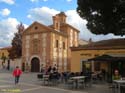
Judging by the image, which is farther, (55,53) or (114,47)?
(55,53)

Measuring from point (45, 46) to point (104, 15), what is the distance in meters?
40.6

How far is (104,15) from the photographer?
19.6 meters

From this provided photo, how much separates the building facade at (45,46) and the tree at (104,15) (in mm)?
36243

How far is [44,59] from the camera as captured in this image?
59281 millimetres

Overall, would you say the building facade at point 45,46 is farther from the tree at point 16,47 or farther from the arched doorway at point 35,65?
the tree at point 16,47

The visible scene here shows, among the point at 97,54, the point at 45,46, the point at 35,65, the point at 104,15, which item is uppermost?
the point at 45,46

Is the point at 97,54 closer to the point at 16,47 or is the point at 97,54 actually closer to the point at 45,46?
the point at 45,46

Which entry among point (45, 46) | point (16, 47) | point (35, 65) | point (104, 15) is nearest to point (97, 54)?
point (104, 15)

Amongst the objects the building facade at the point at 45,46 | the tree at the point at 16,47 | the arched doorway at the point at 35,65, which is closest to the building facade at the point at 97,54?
the building facade at the point at 45,46

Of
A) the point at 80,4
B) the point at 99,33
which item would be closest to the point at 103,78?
the point at 99,33

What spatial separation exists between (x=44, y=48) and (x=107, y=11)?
135 ft

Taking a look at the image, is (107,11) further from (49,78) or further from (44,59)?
(44,59)

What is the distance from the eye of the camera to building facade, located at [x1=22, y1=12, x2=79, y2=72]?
59.1 metres

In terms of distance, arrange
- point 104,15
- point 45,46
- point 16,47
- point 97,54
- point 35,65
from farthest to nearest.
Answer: point 16,47, point 35,65, point 45,46, point 97,54, point 104,15
